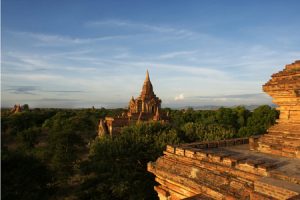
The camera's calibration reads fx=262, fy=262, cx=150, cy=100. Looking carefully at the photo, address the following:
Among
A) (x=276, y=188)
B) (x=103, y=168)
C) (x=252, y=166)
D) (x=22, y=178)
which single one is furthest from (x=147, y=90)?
(x=276, y=188)

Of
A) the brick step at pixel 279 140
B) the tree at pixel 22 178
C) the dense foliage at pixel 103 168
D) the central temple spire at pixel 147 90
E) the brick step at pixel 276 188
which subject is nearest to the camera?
the brick step at pixel 276 188

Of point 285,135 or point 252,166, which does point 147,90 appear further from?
point 252,166

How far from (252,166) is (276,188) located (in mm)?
1004

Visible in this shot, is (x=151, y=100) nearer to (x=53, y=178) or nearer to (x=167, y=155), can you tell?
(x=53, y=178)

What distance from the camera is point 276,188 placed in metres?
4.08

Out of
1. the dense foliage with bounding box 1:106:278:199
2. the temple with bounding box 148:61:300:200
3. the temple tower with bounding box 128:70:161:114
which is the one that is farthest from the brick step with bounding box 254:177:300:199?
the temple tower with bounding box 128:70:161:114

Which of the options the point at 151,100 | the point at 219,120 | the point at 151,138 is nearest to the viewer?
the point at 151,138

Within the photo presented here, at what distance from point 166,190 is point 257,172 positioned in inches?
97.5

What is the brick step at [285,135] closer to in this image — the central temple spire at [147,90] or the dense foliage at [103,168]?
the dense foliage at [103,168]

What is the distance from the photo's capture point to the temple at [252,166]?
4508 mm

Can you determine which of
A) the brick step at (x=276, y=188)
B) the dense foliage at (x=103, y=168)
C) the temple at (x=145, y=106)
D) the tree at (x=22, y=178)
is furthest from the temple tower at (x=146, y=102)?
the brick step at (x=276, y=188)

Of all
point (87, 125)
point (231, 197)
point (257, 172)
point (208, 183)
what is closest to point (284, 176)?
point (257, 172)

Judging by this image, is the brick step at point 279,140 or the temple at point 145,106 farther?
the temple at point 145,106

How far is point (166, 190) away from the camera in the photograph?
6.61 m
